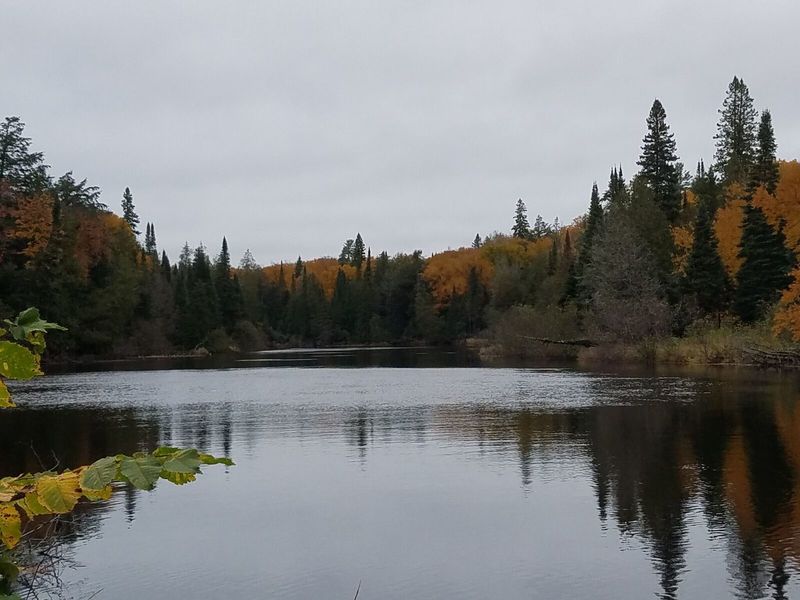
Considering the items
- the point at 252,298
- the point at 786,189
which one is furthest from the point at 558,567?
the point at 252,298

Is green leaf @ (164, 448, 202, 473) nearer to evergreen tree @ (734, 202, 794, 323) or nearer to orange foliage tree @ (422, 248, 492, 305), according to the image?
evergreen tree @ (734, 202, 794, 323)

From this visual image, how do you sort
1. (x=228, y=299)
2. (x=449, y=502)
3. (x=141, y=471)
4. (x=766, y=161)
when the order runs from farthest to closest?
(x=228, y=299), (x=766, y=161), (x=449, y=502), (x=141, y=471)

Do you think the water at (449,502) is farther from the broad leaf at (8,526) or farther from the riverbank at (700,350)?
the riverbank at (700,350)

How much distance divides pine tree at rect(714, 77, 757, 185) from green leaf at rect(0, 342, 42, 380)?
77568mm

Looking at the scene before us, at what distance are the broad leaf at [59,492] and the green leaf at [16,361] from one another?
34 cm

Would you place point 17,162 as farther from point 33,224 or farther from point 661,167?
point 661,167

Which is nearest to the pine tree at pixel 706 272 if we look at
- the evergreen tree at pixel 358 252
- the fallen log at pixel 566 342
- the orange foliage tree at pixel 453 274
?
the fallen log at pixel 566 342

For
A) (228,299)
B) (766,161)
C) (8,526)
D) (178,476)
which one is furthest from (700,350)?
(228,299)

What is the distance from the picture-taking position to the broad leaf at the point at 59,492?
2.53 metres

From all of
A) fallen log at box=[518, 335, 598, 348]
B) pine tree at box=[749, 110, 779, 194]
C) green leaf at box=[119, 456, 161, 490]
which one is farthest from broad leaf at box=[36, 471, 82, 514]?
pine tree at box=[749, 110, 779, 194]

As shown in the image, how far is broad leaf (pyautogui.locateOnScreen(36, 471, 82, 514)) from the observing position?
253 cm

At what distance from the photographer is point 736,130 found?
78.2 meters

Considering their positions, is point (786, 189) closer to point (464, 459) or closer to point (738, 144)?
point (464, 459)

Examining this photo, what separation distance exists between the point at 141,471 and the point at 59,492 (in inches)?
15.9
